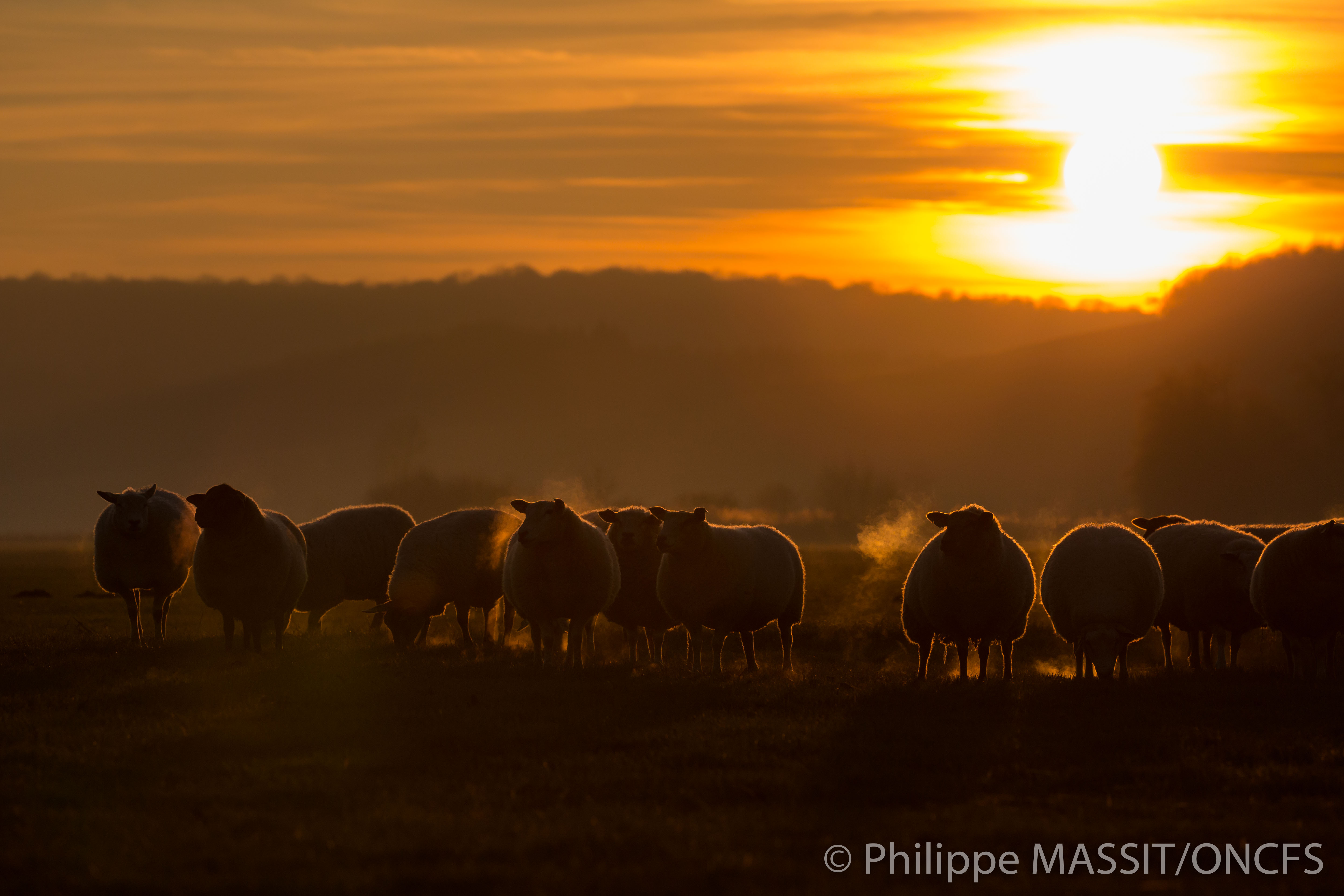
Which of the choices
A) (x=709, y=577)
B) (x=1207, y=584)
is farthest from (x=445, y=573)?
(x=1207, y=584)

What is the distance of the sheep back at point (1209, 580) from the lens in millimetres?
20312

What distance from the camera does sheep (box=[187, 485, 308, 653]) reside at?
Result: 1966cm

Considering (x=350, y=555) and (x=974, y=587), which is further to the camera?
(x=350, y=555)

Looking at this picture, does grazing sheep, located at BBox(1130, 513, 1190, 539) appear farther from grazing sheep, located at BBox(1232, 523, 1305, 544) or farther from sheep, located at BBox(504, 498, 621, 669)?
sheep, located at BBox(504, 498, 621, 669)

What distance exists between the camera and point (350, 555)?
24688 millimetres

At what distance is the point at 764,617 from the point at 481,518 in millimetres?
5339

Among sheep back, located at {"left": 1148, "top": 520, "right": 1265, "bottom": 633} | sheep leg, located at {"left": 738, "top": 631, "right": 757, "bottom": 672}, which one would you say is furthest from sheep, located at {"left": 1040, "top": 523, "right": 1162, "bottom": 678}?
sheep leg, located at {"left": 738, "top": 631, "right": 757, "bottom": 672}

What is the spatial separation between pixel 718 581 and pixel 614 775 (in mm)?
8417

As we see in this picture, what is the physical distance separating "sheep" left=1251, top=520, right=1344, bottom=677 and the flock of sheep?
0.02 metres

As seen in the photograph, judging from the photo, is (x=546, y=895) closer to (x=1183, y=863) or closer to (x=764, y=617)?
(x=1183, y=863)

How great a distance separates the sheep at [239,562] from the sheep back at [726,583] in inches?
226

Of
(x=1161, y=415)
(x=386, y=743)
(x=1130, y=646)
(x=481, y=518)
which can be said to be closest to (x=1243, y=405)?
(x=1161, y=415)

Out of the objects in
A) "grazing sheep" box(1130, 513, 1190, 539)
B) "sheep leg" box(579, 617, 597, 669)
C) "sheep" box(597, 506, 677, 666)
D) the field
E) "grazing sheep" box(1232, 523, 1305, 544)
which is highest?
"grazing sheep" box(1130, 513, 1190, 539)

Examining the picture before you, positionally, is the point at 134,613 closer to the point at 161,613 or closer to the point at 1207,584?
the point at 161,613
